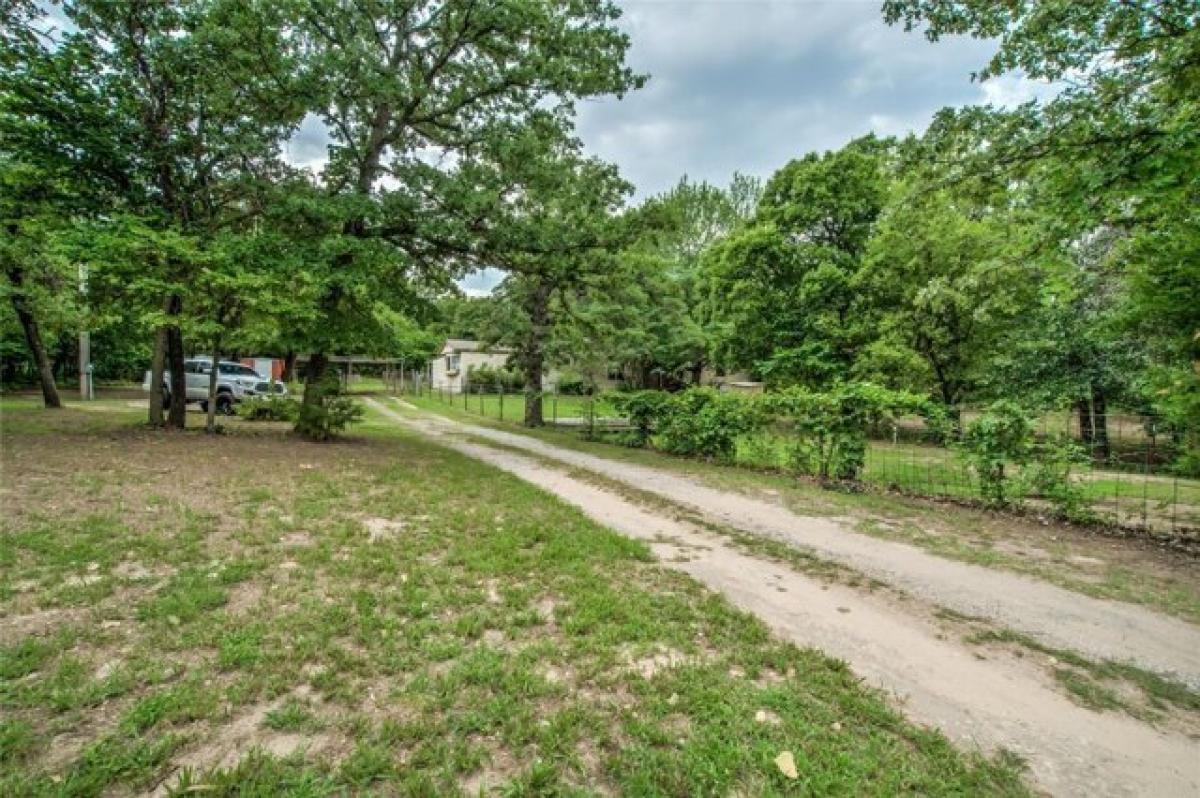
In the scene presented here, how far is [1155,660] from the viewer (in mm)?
3342

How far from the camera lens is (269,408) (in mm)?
14961

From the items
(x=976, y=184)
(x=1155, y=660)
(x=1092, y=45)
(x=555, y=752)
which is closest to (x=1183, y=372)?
(x=976, y=184)

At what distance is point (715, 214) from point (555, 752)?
32.4m

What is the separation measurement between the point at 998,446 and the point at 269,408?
16.9m

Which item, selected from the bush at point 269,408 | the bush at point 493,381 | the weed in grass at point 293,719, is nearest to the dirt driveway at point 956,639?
the weed in grass at point 293,719

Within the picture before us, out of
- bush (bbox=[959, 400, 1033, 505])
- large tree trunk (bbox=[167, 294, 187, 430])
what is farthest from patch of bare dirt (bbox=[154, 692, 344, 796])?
large tree trunk (bbox=[167, 294, 187, 430])

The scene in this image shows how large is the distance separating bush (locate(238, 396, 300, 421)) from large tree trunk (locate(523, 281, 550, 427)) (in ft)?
22.4

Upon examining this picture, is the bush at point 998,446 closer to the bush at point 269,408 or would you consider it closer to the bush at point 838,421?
the bush at point 838,421

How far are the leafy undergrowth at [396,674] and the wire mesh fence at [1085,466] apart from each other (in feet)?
18.5

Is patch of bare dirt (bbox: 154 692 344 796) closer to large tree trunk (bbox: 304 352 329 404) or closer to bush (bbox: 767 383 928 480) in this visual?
bush (bbox: 767 383 928 480)

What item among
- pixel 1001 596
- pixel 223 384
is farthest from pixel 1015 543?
pixel 223 384

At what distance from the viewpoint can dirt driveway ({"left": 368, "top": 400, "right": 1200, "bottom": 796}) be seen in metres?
2.43

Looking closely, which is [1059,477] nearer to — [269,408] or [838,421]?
[838,421]

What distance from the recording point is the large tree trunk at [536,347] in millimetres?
16375
